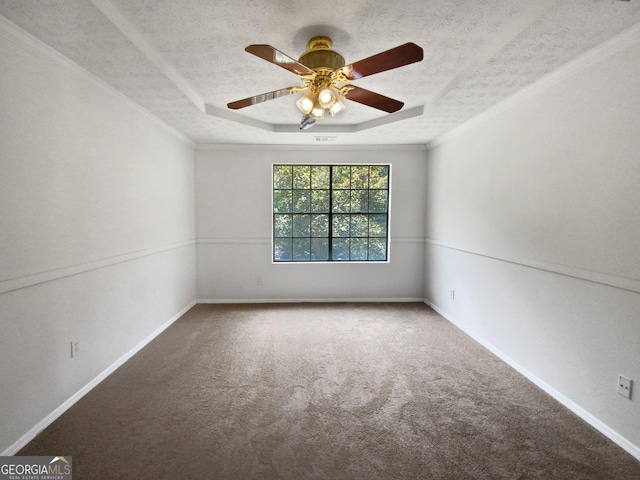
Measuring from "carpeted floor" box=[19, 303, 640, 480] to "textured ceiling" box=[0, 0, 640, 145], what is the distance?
7.76 ft

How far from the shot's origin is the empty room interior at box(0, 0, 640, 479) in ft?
5.98

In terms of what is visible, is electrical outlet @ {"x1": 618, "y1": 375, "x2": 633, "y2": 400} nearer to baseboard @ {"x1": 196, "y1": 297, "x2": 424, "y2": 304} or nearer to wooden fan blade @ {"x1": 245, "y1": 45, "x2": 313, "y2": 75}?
wooden fan blade @ {"x1": 245, "y1": 45, "x2": 313, "y2": 75}

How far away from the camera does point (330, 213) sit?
17.0ft

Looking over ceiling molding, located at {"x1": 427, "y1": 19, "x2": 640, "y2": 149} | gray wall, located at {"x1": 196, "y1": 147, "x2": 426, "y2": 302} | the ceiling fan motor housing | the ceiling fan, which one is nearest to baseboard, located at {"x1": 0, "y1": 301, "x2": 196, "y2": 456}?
gray wall, located at {"x1": 196, "y1": 147, "x2": 426, "y2": 302}

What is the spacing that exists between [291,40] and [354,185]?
3071mm

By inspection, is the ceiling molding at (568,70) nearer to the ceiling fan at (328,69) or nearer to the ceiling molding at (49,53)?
the ceiling fan at (328,69)

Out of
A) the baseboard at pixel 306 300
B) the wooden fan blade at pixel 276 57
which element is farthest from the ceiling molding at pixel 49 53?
the baseboard at pixel 306 300

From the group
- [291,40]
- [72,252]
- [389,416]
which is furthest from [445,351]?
[72,252]

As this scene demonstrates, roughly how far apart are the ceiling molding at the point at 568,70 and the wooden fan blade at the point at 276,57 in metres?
1.79

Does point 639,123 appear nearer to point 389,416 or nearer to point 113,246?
point 389,416

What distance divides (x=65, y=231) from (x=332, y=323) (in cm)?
286

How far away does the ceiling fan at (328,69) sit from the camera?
169 cm

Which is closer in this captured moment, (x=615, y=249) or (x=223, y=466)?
(x=223, y=466)

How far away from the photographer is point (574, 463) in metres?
1.78
